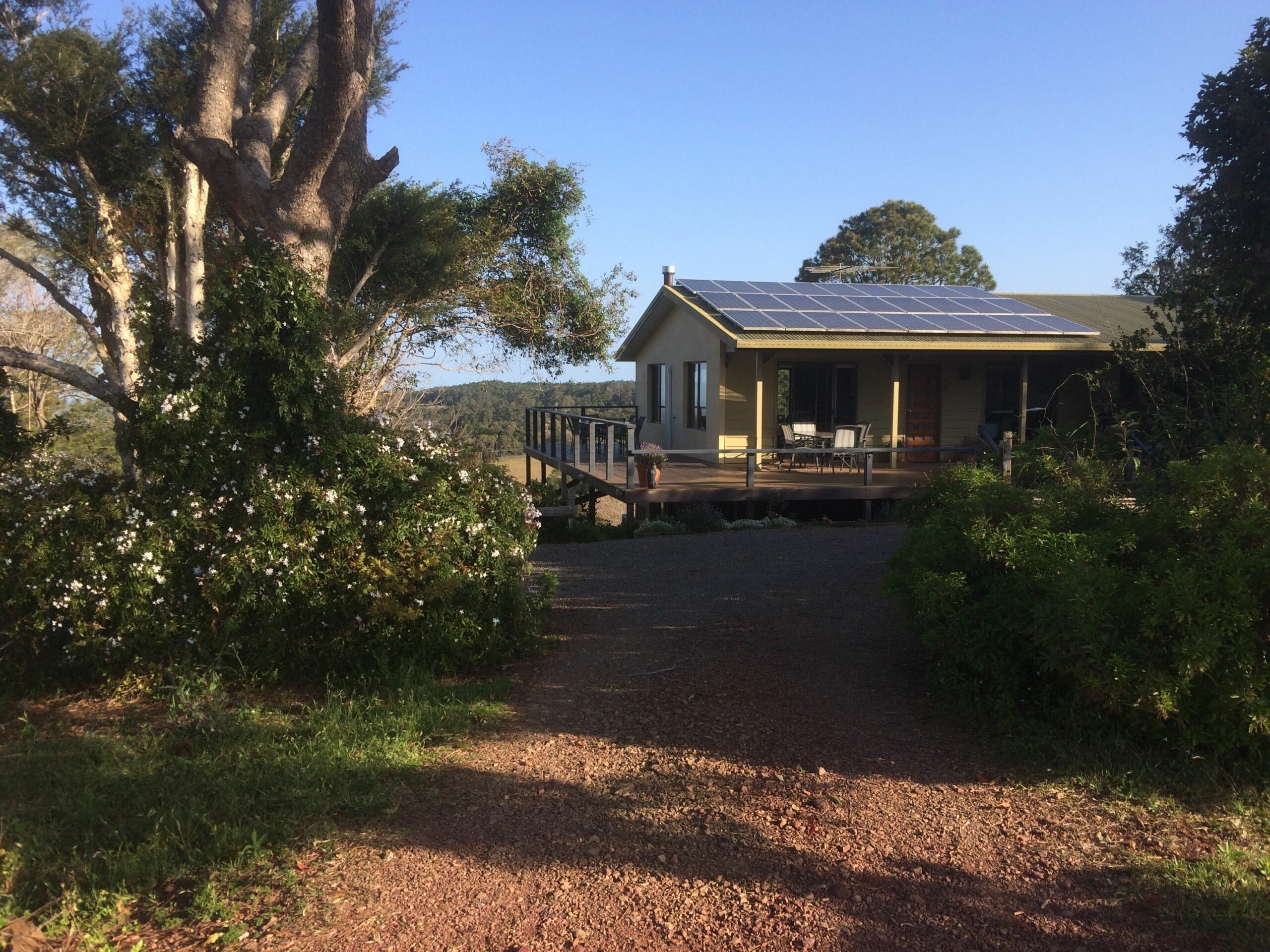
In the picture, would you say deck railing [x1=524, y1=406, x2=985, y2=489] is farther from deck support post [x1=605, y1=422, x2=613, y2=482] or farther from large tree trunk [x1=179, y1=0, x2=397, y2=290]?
large tree trunk [x1=179, y1=0, x2=397, y2=290]

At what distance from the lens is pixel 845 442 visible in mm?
16938

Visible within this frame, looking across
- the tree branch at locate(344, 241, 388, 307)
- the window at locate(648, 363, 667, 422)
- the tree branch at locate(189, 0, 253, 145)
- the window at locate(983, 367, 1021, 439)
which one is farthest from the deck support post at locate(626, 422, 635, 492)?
the window at locate(983, 367, 1021, 439)

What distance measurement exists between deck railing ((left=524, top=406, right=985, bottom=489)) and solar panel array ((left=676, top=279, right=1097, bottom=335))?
2253 mm

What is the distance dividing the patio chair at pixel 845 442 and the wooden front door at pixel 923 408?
217 centimetres

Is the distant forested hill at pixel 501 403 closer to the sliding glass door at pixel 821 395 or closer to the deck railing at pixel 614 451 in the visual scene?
the deck railing at pixel 614 451

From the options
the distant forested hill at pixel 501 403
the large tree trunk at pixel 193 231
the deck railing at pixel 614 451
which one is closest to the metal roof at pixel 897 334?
the deck railing at pixel 614 451

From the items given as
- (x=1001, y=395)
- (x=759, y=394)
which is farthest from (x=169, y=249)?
(x=1001, y=395)

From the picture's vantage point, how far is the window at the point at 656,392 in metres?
21.5

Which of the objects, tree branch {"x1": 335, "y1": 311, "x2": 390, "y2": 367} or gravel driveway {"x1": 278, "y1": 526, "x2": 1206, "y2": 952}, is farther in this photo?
tree branch {"x1": 335, "y1": 311, "x2": 390, "y2": 367}

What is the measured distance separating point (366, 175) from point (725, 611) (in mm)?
4958

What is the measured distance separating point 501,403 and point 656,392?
24952mm

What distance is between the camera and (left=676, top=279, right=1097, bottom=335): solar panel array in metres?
17.1

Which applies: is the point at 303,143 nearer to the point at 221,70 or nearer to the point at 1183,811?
the point at 221,70

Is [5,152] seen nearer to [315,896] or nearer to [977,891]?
[315,896]
